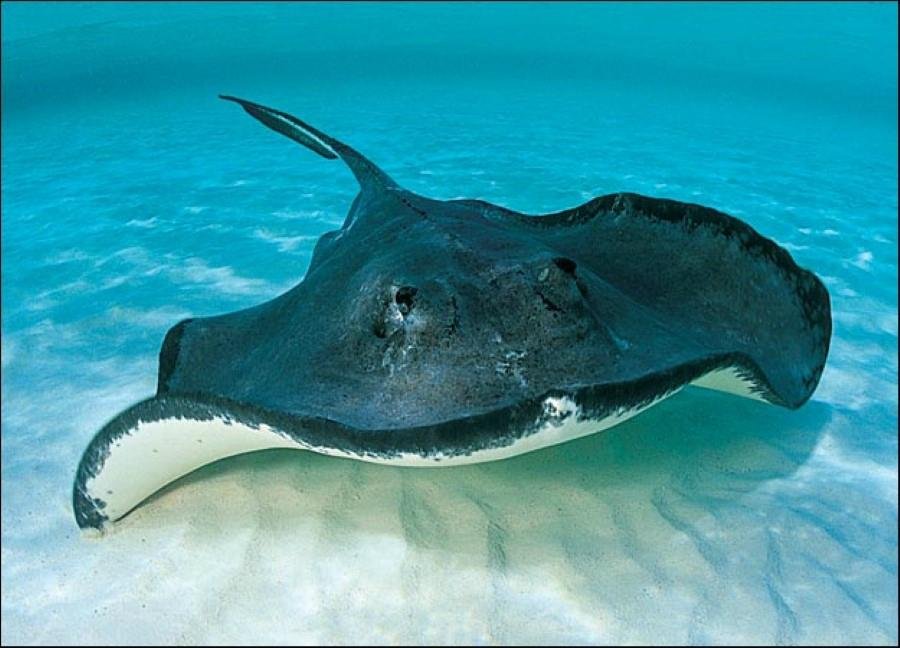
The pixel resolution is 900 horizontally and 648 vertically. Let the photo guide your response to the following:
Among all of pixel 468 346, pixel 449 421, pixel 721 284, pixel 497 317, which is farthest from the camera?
pixel 721 284

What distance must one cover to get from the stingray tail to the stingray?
58cm

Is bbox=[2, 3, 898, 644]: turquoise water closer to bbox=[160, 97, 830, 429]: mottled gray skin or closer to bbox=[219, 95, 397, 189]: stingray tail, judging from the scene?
bbox=[160, 97, 830, 429]: mottled gray skin

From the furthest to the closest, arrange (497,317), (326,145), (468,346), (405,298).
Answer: (326,145) < (405,298) < (497,317) < (468,346)

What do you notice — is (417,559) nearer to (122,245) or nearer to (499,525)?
(499,525)

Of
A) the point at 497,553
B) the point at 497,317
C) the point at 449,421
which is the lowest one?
the point at 497,553

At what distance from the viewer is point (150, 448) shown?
8.77 feet

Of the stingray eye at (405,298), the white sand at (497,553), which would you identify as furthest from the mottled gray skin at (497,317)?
the white sand at (497,553)

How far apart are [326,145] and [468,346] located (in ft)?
9.70

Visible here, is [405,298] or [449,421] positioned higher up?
[405,298]

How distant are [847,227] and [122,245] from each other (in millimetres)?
9177

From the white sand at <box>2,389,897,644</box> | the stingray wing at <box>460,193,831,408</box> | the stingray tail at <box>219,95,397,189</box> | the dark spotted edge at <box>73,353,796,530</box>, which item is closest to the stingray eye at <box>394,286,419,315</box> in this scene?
the dark spotted edge at <box>73,353,796,530</box>

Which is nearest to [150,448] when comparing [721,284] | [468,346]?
[468,346]

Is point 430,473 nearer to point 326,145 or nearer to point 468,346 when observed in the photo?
point 468,346

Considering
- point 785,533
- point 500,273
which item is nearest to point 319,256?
point 500,273
